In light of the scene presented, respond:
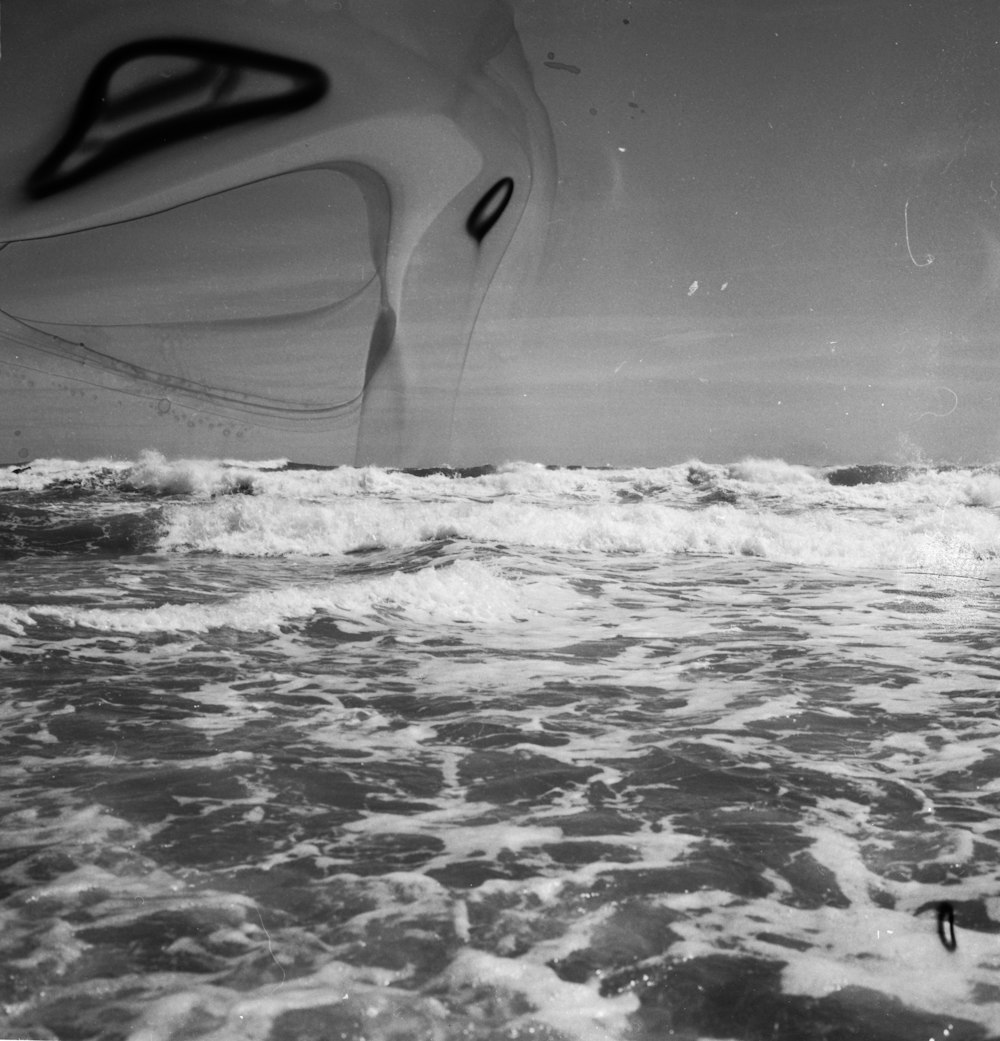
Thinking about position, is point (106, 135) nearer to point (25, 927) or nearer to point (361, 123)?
point (361, 123)

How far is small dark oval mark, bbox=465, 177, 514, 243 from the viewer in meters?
3.28

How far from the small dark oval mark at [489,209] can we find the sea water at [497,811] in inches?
49.3

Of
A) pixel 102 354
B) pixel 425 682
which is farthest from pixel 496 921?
pixel 102 354

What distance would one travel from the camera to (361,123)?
321cm

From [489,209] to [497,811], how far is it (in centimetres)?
251

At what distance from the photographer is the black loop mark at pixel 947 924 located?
0.93 m

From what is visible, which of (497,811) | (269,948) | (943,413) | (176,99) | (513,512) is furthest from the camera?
(513,512)

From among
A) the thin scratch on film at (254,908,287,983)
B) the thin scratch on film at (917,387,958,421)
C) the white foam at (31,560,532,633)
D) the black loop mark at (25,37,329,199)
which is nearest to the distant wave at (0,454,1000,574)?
the thin scratch on film at (917,387,958,421)

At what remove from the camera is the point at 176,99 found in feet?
10.2

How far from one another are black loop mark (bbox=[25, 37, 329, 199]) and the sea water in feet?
5.06

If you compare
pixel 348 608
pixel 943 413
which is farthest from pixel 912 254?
pixel 348 608

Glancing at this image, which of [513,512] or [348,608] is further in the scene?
[513,512]

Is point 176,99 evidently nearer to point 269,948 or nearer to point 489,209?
point 489,209

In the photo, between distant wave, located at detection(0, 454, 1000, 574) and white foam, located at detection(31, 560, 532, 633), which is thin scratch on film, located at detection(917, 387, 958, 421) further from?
white foam, located at detection(31, 560, 532, 633)
